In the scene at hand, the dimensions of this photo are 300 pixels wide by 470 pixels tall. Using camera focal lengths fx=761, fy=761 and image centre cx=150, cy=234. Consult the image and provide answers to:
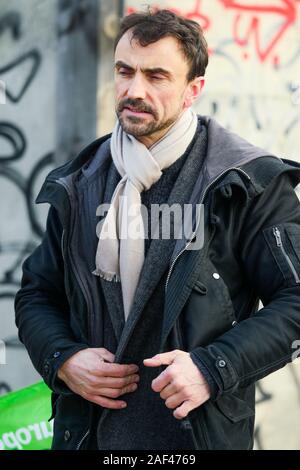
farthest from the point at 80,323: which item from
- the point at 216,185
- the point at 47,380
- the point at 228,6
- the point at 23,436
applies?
the point at 228,6

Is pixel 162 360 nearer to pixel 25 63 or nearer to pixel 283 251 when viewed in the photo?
pixel 283 251

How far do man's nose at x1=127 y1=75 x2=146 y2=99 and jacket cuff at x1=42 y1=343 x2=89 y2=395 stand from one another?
768 mm

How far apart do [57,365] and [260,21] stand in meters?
2.39

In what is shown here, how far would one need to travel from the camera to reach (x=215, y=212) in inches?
87.4

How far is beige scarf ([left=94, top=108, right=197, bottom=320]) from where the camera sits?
91.0 inches

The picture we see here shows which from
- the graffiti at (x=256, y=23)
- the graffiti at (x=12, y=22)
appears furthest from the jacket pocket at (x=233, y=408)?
the graffiti at (x=12, y=22)

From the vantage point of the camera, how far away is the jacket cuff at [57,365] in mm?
2271

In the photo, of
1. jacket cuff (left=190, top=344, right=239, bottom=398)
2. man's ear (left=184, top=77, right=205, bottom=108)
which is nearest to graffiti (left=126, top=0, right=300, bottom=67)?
man's ear (left=184, top=77, right=205, bottom=108)

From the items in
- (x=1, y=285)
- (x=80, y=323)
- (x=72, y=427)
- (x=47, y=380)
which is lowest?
(x=1, y=285)

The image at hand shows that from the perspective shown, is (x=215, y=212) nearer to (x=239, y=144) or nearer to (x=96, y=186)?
(x=239, y=144)

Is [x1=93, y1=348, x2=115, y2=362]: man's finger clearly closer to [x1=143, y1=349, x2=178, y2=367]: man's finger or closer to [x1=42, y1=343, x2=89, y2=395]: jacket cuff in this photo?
[x1=42, y1=343, x2=89, y2=395]: jacket cuff

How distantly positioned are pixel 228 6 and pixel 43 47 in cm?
96

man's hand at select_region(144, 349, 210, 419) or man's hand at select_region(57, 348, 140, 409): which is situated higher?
man's hand at select_region(144, 349, 210, 419)
